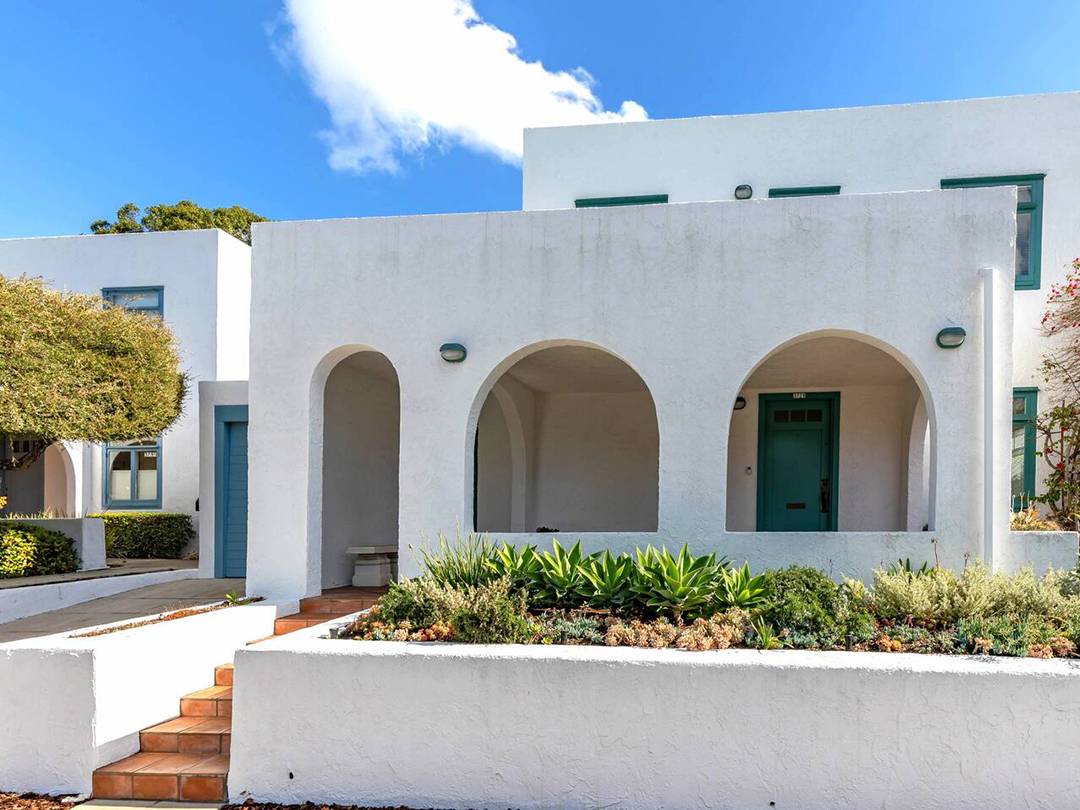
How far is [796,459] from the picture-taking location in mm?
10195

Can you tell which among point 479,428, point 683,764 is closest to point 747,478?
point 479,428

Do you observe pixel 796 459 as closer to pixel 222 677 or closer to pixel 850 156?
pixel 850 156

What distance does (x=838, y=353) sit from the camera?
8.26 meters

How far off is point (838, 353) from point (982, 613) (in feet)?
12.6

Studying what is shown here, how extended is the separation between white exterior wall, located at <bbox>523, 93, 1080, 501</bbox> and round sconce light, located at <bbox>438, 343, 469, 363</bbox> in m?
4.51

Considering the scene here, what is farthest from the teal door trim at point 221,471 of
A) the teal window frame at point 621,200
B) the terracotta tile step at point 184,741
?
the teal window frame at point 621,200

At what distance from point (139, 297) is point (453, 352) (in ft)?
35.1

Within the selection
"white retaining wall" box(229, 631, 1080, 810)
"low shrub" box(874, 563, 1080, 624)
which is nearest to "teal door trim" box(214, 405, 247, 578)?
"white retaining wall" box(229, 631, 1080, 810)

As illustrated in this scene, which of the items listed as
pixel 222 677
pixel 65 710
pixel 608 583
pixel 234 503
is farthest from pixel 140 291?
pixel 608 583

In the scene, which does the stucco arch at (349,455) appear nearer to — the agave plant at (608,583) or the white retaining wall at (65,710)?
the white retaining wall at (65,710)

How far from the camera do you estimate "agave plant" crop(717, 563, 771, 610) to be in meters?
5.23

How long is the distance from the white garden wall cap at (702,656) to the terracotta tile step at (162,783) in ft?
3.05

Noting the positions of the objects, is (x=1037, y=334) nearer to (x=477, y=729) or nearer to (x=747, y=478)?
(x=747, y=478)

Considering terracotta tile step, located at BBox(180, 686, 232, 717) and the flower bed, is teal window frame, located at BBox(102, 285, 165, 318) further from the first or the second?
the flower bed
